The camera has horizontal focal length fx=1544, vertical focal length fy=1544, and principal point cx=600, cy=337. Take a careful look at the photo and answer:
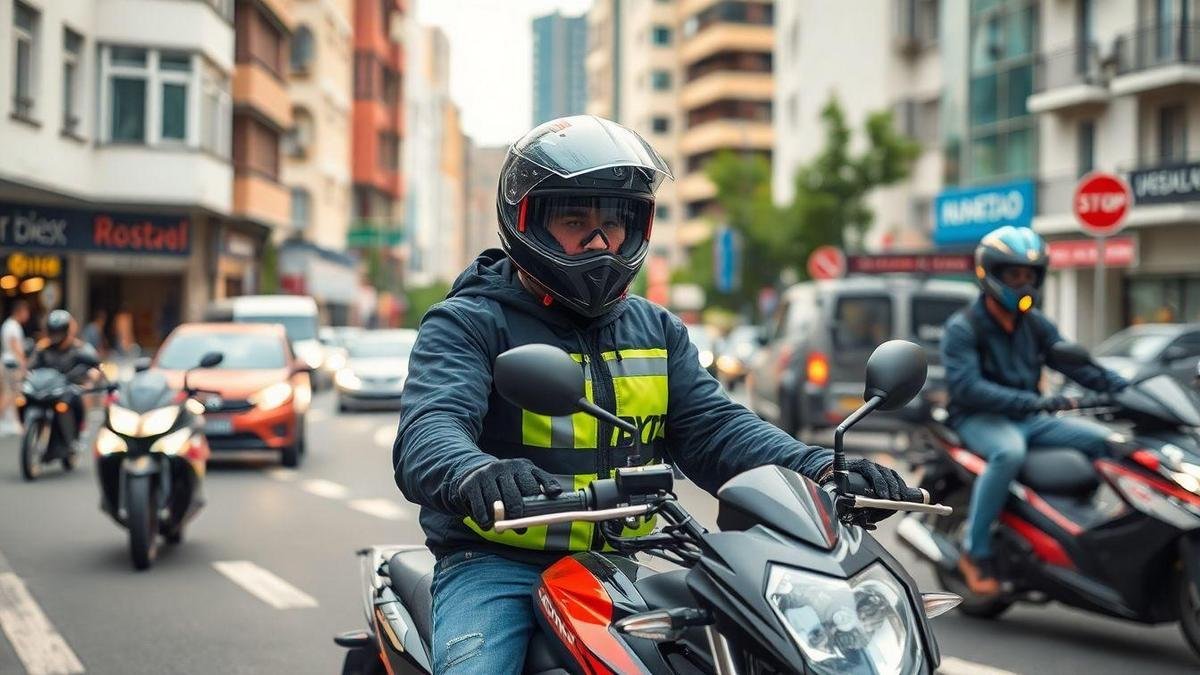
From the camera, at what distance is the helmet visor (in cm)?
320

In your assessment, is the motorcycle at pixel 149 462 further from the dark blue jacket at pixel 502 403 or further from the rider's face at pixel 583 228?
the rider's face at pixel 583 228

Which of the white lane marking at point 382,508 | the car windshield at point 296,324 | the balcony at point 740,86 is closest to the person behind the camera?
the white lane marking at point 382,508

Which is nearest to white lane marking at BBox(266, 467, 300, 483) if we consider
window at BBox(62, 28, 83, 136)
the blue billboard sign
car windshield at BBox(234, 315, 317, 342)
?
car windshield at BBox(234, 315, 317, 342)

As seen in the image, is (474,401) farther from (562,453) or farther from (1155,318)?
(1155,318)

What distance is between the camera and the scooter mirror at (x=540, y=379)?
2697 mm

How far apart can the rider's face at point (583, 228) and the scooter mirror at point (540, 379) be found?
2.12ft

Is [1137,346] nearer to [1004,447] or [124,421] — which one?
[1004,447]

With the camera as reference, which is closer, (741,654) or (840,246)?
(741,654)

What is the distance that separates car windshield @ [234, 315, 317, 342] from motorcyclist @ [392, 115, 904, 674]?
2759 centimetres

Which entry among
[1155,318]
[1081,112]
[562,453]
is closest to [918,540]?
[562,453]

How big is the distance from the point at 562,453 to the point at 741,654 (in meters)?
0.90

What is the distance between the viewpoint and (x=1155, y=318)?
120 ft

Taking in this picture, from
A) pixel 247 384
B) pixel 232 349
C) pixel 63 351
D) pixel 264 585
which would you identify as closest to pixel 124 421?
pixel 264 585

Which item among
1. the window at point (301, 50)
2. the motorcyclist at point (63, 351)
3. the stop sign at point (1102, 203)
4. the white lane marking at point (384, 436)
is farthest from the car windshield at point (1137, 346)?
the window at point (301, 50)
